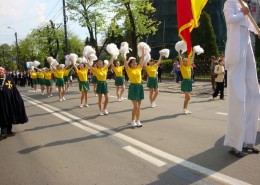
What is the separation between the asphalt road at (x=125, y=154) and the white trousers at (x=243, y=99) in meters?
0.35

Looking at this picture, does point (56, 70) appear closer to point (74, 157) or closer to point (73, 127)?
point (73, 127)

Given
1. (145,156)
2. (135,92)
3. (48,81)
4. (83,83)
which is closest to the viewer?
(145,156)

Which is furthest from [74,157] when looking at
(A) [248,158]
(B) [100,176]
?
(A) [248,158]

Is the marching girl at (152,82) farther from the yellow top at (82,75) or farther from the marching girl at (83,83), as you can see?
the yellow top at (82,75)

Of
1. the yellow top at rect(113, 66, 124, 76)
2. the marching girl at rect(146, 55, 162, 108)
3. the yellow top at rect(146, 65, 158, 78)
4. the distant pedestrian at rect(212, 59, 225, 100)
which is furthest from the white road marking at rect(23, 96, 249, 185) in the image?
the distant pedestrian at rect(212, 59, 225, 100)

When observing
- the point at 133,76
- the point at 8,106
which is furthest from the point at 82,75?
the point at 8,106

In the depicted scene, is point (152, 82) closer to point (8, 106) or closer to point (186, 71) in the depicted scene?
point (186, 71)

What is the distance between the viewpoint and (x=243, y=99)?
530cm

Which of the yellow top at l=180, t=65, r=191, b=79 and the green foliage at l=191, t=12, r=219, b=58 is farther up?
the green foliage at l=191, t=12, r=219, b=58

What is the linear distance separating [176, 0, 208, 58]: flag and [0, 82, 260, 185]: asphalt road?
7.27ft

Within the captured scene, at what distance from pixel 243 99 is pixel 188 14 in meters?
2.30

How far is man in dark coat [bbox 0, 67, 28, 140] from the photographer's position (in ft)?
27.1

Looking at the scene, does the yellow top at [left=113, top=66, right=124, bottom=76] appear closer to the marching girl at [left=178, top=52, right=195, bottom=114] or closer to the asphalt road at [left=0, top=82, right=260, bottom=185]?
the marching girl at [left=178, top=52, right=195, bottom=114]

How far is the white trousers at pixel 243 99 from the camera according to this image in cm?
530
